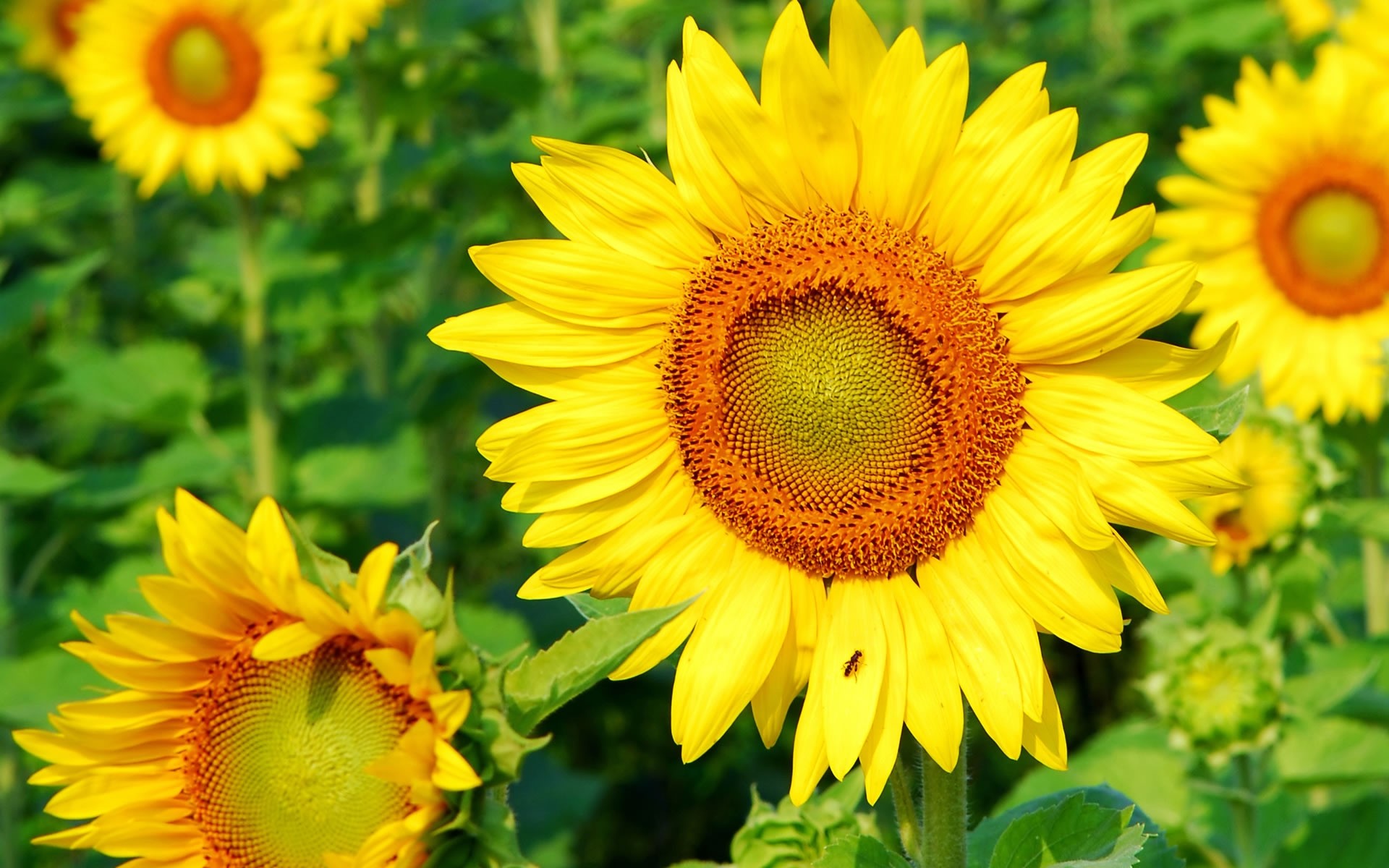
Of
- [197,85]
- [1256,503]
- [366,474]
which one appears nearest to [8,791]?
[366,474]

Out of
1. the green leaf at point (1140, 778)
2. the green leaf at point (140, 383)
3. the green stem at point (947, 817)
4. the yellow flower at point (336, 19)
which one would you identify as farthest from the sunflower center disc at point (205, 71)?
the green stem at point (947, 817)

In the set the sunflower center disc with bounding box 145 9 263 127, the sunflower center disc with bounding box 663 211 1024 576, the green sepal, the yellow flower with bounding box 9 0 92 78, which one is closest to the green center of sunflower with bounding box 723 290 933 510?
the sunflower center disc with bounding box 663 211 1024 576

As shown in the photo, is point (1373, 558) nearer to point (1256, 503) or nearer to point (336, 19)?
point (1256, 503)

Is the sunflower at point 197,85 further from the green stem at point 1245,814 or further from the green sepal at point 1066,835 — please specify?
the green sepal at point 1066,835

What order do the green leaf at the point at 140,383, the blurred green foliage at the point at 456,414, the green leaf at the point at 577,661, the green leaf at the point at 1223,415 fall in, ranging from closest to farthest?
1. the green leaf at the point at 577,661
2. the green leaf at the point at 1223,415
3. the blurred green foliage at the point at 456,414
4. the green leaf at the point at 140,383

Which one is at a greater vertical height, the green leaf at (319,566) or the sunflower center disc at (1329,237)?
the sunflower center disc at (1329,237)

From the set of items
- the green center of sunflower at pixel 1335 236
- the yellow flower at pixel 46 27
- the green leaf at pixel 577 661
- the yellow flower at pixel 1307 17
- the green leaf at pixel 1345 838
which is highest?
the yellow flower at pixel 46 27

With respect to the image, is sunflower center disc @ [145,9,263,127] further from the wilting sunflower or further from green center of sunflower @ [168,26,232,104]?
the wilting sunflower

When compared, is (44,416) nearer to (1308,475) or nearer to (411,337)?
(411,337)
